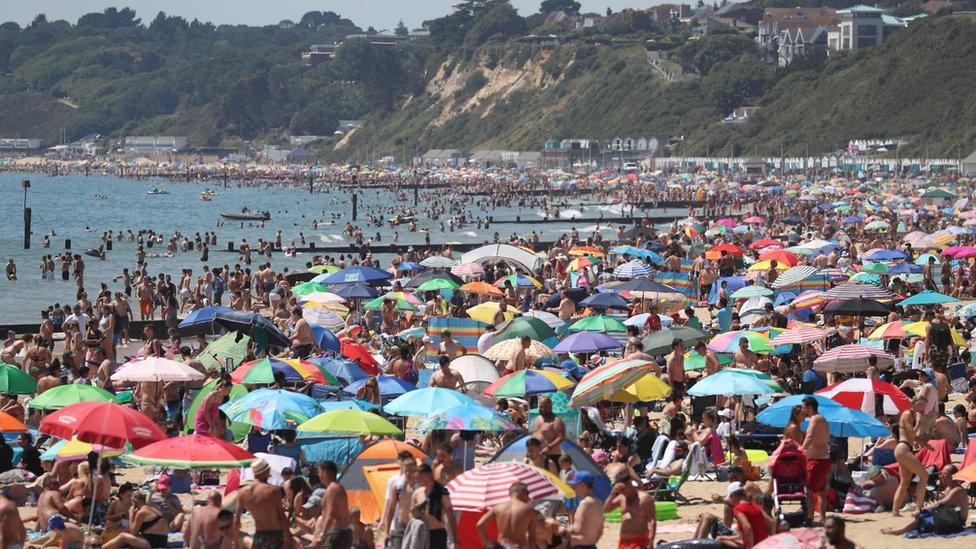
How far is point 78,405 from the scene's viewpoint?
10516 millimetres

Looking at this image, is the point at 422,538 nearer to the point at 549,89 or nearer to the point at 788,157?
the point at 788,157

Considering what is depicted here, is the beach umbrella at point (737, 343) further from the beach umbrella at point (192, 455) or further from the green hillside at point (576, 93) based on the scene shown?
the green hillside at point (576, 93)

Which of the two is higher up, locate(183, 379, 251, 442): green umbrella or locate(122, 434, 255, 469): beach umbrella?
locate(122, 434, 255, 469): beach umbrella

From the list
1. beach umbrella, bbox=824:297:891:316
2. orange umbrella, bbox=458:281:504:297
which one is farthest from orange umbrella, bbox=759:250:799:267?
beach umbrella, bbox=824:297:891:316

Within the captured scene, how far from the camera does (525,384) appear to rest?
1309cm

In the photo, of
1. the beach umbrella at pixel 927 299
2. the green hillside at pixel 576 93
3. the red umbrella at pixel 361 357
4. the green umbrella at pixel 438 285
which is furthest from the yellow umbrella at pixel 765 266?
the green hillside at pixel 576 93

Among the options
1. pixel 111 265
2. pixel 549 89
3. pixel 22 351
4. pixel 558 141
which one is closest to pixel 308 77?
pixel 549 89

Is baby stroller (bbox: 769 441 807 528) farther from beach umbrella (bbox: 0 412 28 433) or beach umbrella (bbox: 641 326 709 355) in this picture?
beach umbrella (bbox: 0 412 28 433)

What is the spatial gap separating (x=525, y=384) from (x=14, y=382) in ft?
16.0

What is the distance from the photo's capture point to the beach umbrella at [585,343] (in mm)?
16172

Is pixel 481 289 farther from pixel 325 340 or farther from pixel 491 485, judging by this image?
pixel 491 485

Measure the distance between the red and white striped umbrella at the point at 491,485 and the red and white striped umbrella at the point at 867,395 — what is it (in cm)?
433

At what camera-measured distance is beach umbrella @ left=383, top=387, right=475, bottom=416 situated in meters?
11.4

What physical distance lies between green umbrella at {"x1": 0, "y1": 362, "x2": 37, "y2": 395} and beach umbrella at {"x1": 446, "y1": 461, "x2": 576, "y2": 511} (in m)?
6.21
